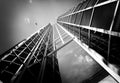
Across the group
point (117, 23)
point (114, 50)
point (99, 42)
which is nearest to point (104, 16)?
point (117, 23)

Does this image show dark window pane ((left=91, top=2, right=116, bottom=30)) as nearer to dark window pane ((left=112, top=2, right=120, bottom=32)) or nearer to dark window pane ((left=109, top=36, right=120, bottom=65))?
dark window pane ((left=112, top=2, right=120, bottom=32))

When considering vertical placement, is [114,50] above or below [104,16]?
below

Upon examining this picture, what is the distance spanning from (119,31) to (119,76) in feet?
6.24

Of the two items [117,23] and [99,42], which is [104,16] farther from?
[99,42]

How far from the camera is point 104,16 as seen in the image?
7387 mm

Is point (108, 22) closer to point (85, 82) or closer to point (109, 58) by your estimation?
point (109, 58)

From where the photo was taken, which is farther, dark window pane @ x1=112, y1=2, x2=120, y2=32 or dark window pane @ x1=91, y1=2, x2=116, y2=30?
dark window pane @ x1=91, y1=2, x2=116, y2=30

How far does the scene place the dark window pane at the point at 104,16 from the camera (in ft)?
21.4

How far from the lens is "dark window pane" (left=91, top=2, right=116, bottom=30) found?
6535mm

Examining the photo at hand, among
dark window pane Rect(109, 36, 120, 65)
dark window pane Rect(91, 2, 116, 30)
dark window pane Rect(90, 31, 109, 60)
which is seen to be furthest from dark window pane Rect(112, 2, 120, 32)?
dark window pane Rect(90, 31, 109, 60)

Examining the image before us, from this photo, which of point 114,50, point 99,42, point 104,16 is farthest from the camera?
point 99,42

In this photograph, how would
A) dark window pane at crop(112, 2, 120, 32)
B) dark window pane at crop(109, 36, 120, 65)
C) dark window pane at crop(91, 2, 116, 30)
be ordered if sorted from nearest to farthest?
1. dark window pane at crop(112, 2, 120, 32)
2. dark window pane at crop(109, 36, 120, 65)
3. dark window pane at crop(91, 2, 116, 30)

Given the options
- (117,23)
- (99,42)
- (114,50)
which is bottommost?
(99,42)

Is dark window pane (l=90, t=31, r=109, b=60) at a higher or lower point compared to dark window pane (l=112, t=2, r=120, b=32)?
lower
